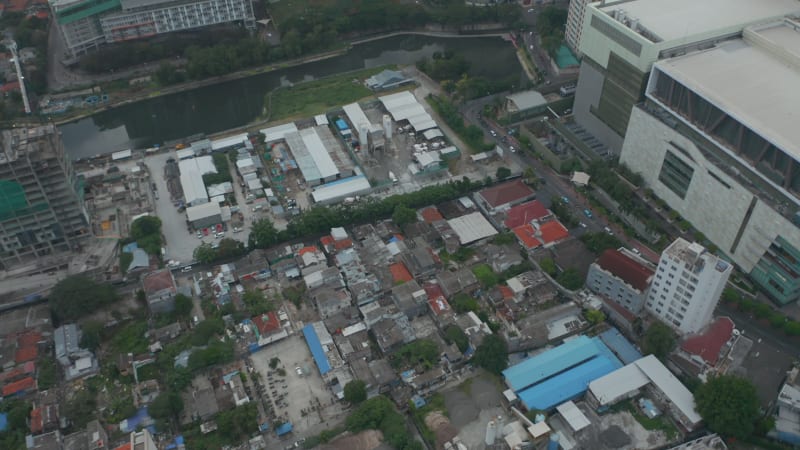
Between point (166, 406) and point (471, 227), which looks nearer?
point (166, 406)

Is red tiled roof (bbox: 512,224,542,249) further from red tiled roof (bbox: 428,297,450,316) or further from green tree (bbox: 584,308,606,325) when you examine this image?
red tiled roof (bbox: 428,297,450,316)

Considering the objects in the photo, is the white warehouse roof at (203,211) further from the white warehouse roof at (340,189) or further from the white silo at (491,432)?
the white silo at (491,432)

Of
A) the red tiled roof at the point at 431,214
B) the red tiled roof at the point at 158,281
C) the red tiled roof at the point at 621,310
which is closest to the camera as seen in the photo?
the red tiled roof at the point at 621,310

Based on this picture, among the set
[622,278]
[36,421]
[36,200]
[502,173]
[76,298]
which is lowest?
[36,421]

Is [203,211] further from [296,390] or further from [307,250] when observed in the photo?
[296,390]

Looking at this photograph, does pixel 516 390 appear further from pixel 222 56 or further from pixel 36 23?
pixel 36 23

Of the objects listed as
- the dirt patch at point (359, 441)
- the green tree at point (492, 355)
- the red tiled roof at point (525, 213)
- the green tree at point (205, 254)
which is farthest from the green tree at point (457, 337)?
the green tree at point (205, 254)

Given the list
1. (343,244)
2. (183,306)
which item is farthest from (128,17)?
(183,306)
